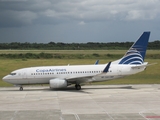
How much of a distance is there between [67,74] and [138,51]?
9.32 meters

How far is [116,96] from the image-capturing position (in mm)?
30891

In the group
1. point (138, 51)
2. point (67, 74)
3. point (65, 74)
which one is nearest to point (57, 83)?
point (65, 74)

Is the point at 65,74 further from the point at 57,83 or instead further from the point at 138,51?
the point at 138,51

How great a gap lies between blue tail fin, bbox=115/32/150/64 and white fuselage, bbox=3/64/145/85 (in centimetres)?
122

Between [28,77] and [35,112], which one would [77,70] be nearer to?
[28,77]

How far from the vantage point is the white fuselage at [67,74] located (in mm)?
36844

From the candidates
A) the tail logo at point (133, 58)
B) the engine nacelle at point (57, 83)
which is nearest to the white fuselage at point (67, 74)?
the engine nacelle at point (57, 83)

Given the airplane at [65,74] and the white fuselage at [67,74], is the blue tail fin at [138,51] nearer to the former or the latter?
the airplane at [65,74]

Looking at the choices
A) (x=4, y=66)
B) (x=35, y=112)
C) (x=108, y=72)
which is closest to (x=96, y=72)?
(x=108, y=72)

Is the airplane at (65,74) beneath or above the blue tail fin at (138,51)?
beneath

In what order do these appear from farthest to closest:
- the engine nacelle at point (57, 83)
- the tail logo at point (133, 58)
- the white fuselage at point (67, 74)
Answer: the tail logo at point (133, 58) → the white fuselage at point (67, 74) → the engine nacelle at point (57, 83)

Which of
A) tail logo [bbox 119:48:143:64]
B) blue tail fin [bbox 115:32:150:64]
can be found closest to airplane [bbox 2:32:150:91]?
blue tail fin [bbox 115:32:150:64]

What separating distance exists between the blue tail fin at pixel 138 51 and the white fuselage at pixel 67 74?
1219mm

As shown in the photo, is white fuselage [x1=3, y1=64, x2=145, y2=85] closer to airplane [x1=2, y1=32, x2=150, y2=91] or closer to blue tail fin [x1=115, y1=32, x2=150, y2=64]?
airplane [x1=2, y1=32, x2=150, y2=91]
